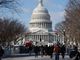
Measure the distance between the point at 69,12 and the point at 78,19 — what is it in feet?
29.4

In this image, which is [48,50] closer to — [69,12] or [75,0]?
[75,0]

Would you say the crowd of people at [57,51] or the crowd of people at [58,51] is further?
the crowd of people at [58,51]

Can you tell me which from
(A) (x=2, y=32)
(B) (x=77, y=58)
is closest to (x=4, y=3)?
(B) (x=77, y=58)

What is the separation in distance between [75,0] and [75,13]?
4.31 metres

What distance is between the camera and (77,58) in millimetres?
30453

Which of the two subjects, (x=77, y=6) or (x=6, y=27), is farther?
(x=6, y=27)

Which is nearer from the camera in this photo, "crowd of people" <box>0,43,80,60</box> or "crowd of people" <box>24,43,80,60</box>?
"crowd of people" <box>0,43,80,60</box>

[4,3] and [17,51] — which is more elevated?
[4,3]

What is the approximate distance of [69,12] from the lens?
68125 mm

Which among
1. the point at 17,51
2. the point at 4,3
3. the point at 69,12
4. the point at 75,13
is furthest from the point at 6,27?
the point at 4,3

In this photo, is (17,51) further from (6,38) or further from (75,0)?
(75,0)

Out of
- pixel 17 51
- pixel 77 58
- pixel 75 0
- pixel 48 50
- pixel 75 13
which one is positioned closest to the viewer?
pixel 77 58

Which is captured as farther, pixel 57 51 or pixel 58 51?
pixel 58 51

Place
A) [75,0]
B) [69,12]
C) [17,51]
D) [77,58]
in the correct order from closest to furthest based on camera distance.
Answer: [77,58], [75,0], [69,12], [17,51]
